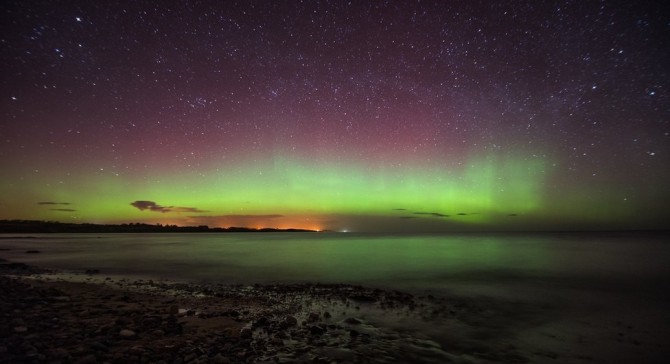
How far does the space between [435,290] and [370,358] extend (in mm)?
9646

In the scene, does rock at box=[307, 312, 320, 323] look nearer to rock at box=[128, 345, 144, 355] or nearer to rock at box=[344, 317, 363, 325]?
rock at box=[344, 317, 363, 325]

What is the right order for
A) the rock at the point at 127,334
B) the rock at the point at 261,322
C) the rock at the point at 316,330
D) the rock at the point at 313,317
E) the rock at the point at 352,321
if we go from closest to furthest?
the rock at the point at 127,334 → the rock at the point at 316,330 → the rock at the point at 261,322 → the rock at the point at 313,317 → the rock at the point at 352,321

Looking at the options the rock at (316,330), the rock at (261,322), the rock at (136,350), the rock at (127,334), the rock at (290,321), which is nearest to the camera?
the rock at (136,350)

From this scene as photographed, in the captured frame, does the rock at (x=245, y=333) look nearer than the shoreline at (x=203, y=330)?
No

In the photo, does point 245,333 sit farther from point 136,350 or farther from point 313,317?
point 313,317

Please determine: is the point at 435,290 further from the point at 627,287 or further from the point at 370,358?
the point at 627,287

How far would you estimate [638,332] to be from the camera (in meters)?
9.19

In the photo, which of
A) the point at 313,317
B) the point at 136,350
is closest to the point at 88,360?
the point at 136,350

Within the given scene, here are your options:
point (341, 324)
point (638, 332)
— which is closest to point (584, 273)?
point (638, 332)

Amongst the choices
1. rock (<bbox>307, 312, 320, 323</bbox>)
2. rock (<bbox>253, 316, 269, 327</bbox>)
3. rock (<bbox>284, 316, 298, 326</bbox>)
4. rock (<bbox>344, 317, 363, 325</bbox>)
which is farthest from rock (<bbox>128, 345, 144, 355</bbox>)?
rock (<bbox>344, 317, 363, 325</bbox>)

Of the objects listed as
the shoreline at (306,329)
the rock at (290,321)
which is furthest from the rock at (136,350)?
the rock at (290,321)

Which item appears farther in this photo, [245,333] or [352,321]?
[352,321]

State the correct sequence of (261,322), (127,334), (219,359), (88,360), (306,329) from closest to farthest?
(88,360), (219,359), (127,334), (306,329), (261,322)

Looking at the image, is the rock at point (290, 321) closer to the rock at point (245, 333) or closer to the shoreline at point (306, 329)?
the shoreline at point (306, 329)
